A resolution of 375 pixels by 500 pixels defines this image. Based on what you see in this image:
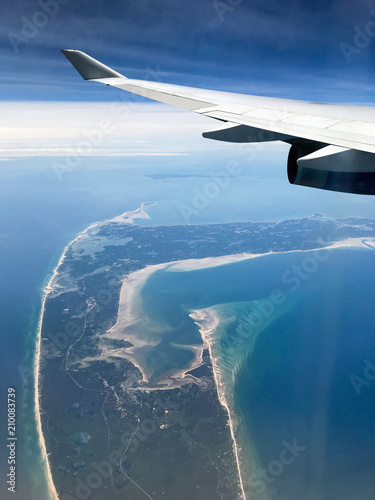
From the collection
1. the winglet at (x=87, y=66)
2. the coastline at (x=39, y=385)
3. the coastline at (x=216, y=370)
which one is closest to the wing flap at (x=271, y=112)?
the winglet at (x=87, y=66)

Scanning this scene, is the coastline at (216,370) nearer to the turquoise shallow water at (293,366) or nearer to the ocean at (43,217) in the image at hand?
the turquoise shallow water at (293,366)

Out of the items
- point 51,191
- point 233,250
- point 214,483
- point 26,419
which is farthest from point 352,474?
point 51,191

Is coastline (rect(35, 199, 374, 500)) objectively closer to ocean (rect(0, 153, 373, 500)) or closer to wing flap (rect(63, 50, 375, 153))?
ocean (rect(0, 153, 373, 500))

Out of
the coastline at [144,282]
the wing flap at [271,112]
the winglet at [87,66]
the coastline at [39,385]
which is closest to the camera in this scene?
the wing flap at [271,112]

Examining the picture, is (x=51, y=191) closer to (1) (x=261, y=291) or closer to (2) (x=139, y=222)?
(2) (x=139, y=222)

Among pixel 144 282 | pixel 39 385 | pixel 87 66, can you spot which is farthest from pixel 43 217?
pixel 87 66

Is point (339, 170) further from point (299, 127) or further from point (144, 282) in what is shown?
point (144, 282)
